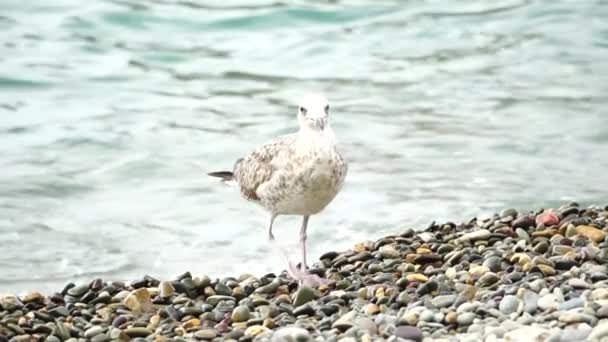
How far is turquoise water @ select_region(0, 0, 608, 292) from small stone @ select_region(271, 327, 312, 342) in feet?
9.85

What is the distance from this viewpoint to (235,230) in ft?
34.7

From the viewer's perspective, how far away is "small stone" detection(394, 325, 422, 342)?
6305 mm

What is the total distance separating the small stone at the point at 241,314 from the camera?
7203 millimetres

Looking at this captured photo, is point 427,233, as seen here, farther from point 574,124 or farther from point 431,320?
point 574,124

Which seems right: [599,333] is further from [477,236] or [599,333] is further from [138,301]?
[138,301]

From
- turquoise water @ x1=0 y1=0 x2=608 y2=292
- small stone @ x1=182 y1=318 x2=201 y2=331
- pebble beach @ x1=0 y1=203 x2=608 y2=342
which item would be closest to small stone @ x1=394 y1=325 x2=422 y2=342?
pebble beach @ x1=0 y1=203 x2=608 y2=342

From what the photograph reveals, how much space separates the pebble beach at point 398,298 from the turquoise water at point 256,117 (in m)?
1.51

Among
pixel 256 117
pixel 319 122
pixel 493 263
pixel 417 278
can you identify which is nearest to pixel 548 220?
pixel 493 263

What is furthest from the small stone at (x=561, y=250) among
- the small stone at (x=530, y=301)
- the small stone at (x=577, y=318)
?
the small stone at (x=577, y=318)

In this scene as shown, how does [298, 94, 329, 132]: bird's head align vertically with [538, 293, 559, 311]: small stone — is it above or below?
above

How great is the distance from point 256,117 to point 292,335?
24.5 feet

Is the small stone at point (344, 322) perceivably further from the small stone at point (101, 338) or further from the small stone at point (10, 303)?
the small stone at point (10, 303)

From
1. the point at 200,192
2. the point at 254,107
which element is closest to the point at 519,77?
the point at 254,107

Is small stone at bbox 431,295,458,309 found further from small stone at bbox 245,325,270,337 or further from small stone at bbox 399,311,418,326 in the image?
small stone at bbox 245,325,270,337
